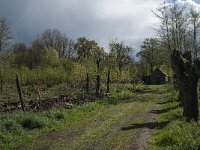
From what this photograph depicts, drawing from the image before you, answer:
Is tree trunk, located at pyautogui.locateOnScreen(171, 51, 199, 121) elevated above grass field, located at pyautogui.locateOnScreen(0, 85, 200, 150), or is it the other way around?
tree trunk, located at pyautogui.locateOnScreen(171, 51, 199, 121)

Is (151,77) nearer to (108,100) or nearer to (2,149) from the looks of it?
(108,100)

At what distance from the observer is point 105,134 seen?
1983 cm

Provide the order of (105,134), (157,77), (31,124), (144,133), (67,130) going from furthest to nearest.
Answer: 1. (157,77)
2. (31,124)
3. (67,130)
4. (144,133)
5. (105,134)

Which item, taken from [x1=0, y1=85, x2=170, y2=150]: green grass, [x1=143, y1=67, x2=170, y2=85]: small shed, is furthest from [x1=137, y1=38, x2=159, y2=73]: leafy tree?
[x1=0, y1=85, x2=170, y2=150]: green grass

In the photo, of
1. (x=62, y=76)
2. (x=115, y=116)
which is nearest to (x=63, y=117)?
(x=115, y=116)

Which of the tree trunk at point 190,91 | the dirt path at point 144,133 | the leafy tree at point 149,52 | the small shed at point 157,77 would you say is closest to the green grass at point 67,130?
the dirt path at point 144,133

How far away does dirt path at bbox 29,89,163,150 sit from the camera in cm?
1712

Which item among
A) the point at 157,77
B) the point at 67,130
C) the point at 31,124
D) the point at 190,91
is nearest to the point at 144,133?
A: the point at 67,130

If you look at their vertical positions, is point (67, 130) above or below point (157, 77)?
below

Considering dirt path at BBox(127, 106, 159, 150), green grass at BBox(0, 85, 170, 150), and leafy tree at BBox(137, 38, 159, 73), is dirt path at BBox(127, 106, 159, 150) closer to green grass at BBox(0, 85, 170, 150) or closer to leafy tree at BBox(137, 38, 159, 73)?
green grass at BBox(0, 85, 170, 150)

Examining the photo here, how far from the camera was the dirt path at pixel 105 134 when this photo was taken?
17.1 meters

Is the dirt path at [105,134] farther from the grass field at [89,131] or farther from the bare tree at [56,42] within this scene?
the bare tree at [56,42]

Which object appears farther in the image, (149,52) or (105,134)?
(149,52)

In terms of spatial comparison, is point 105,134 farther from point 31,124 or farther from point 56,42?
point 56,42
